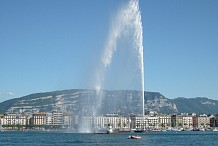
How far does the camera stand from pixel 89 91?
83188 millimetres

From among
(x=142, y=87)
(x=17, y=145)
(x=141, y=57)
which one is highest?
(x=141, y=57)

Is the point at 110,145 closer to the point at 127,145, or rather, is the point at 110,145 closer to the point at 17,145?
the point at 127,145

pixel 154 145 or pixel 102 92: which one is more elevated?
pixel 102 92

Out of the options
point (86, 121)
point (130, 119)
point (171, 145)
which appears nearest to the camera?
point (171, 145)

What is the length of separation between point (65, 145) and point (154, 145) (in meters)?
10.7

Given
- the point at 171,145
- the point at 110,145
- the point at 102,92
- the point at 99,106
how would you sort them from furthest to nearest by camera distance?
1. the point at 99,106
2. the point at 102,92
3. the point at 171,145
4. the point at 110,145

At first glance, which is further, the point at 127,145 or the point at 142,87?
the point at 142,87

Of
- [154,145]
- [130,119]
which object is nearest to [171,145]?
[154,145]

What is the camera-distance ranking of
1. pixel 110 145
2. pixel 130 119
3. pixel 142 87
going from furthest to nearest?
1. pixel 130 119
2. pixel 142 87
3. pixel 110 145

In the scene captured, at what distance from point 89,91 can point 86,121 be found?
24569mm

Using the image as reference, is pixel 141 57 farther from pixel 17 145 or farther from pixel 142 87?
pixel 17 145

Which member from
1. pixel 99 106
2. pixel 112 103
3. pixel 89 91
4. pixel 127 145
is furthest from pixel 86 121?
pixel 127 145

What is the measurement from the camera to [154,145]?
5484 cm

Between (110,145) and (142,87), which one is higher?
(142,87)
